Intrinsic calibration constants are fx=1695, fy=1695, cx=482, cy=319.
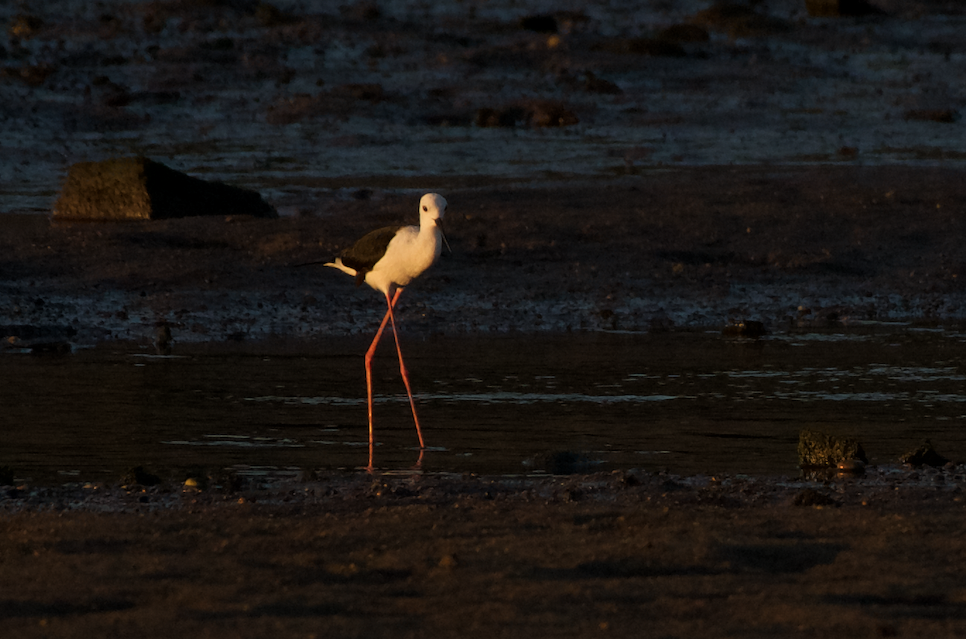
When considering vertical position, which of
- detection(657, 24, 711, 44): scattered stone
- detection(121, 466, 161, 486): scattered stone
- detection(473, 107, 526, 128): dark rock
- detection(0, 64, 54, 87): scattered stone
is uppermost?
detection(657, 24, 711, 44): scattered stone

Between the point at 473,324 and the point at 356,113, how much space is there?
13.8 metres

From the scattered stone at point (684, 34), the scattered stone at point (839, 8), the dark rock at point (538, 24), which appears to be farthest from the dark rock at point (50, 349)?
the scattered stone at point (839, 8)

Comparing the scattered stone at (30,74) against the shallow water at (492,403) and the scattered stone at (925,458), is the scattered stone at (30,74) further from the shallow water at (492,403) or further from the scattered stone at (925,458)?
the scattered stone at (925,458)

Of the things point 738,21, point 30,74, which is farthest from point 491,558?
point 738,21

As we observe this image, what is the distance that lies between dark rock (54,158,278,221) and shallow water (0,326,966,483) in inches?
182

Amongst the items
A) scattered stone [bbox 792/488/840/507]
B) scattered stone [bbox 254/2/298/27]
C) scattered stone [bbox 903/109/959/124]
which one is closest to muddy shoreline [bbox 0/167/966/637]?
scattered stone [bbox 792/488/840/507]

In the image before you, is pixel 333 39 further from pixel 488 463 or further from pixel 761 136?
pixel 488 463

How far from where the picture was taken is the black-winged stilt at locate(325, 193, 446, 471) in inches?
338

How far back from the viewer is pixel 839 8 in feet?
117

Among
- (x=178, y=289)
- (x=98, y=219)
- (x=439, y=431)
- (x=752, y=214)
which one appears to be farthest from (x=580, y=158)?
(x=439, y=431)

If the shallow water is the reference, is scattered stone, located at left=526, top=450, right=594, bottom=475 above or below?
above

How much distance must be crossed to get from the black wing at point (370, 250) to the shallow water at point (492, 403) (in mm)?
700

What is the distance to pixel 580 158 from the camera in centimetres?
2200

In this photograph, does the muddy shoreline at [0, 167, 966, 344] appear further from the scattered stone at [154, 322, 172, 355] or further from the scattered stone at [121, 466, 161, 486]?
the scattered stone at [121, 466, 161, 486]
